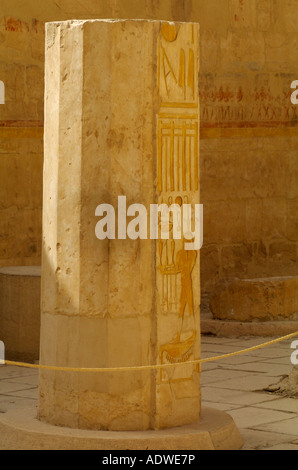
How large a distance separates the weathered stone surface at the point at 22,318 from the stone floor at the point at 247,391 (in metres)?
0.24

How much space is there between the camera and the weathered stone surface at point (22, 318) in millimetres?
8531

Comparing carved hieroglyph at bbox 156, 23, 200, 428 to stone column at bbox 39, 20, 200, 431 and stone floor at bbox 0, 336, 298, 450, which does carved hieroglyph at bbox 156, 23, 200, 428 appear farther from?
stone floor at bbox 0, 336, 298, 450

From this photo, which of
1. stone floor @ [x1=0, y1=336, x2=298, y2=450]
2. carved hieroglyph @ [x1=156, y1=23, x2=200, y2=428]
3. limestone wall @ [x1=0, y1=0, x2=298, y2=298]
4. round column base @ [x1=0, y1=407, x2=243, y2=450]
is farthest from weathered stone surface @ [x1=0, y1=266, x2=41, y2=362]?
limestone wall @ [x1=0, y1=0, x2=298, y2=298]

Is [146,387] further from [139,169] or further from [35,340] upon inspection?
[35,340]

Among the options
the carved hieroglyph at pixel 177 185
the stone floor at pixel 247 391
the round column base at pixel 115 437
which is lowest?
the stone floor at pixel 247 391

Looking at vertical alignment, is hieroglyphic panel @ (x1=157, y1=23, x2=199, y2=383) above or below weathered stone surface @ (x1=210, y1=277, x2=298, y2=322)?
above

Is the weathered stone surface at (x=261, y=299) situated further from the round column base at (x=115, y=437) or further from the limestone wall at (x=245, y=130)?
the round column base at (x=115, y=437)

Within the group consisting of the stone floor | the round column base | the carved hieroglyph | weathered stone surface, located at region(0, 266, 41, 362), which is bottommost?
the stone floor

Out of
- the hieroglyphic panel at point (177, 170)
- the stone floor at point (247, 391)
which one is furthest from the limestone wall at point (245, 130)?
the hieroglyphic panel at point (177, 170)

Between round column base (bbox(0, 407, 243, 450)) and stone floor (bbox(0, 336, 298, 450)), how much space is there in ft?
0.89

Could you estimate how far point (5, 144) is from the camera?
33.6 ft

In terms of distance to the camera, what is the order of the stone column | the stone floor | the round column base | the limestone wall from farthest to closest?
the limestone wall < the stone floor < the stone column < the round column base

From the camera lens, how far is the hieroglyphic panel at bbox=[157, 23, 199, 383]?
558 centimetres

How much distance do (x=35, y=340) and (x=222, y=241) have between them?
4.22 metres
